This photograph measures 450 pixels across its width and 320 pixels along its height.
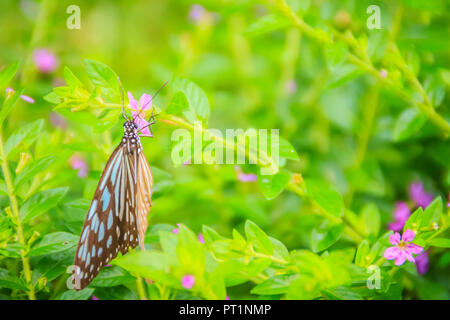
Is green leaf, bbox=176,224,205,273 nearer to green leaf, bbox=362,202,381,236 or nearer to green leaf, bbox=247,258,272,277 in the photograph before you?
green leaf, bbox=247,258,272,277

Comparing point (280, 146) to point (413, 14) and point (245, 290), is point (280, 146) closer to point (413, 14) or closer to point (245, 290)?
point (245, 290)

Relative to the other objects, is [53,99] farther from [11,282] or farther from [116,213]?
[11,282]

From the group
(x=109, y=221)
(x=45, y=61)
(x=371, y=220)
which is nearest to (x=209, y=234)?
(x=109, y=221)

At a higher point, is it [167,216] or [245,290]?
[167,216]

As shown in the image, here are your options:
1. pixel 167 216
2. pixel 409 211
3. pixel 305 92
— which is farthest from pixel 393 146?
pixel 167 216
